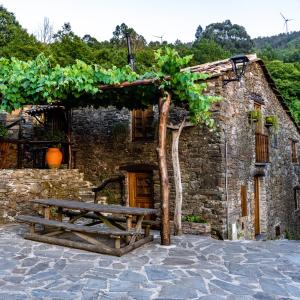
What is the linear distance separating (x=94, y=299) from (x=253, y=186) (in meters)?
7.45

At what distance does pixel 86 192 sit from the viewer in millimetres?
9609

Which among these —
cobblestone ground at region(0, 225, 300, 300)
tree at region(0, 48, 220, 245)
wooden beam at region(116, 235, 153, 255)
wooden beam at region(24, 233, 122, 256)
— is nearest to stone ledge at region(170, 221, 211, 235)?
cobblestone ground at region(0, 225, 300, 300)

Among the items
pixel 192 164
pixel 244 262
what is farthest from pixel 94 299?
pixel 192 164

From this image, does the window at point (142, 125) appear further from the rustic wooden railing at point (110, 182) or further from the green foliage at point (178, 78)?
the green foliage at point (178, 78)

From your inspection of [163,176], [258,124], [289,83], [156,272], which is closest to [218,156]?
[163,176]

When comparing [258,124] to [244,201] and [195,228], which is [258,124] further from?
[195,228]

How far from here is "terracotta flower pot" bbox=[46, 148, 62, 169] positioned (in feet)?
31.9

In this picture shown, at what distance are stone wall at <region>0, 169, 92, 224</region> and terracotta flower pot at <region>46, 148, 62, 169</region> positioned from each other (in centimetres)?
48

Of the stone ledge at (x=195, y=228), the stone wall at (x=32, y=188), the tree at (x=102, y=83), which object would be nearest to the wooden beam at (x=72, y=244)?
the tree at (x=102, y=83)

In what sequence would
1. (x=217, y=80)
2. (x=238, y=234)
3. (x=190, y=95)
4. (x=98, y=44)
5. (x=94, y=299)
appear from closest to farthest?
(x=94, y=299) → (x=190, y=95) → (x=217, y=80) → (x=238, y=234) → (x=98, y=44)

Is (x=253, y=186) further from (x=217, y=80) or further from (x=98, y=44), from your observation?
(x=98, y=44)

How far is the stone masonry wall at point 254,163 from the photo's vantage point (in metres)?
8.44

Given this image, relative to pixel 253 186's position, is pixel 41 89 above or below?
above

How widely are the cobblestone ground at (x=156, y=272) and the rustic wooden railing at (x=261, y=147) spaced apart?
433 cm
